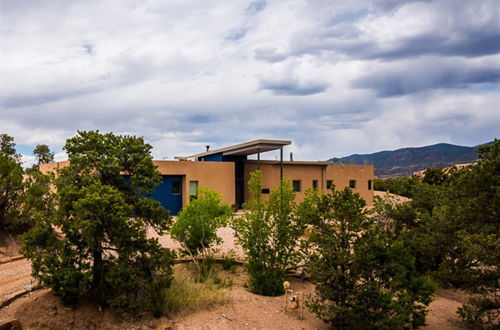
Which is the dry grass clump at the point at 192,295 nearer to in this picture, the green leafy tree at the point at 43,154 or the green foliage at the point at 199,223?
the green foliage at the point at 199,223

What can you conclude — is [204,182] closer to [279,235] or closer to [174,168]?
[174,168]

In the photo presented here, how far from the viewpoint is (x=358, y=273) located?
29.2 ft

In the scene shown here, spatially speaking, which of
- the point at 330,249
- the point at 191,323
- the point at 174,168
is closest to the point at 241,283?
the point at 191,323

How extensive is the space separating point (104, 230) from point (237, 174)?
19.9 metres

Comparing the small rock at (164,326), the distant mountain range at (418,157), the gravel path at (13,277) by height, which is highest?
the distant mountain range at (418,157)

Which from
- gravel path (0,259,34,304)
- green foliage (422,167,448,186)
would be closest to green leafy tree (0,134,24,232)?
gravel path (0,259,34,304)

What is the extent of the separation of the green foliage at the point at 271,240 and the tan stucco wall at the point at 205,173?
1321 cm

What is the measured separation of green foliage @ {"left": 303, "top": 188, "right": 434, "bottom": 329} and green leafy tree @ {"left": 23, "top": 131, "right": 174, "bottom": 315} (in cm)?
342

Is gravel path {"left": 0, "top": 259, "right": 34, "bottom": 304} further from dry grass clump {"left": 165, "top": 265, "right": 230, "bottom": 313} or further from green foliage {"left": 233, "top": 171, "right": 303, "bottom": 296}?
green foliage {"left": 233, "top": 171, "right": 303, "bottom": 296}

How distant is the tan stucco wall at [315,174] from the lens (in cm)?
2844

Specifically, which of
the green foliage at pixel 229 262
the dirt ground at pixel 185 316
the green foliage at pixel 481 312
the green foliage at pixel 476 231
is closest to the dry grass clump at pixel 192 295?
the dirt ground at pixel 185 316

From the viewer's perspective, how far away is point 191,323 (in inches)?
360

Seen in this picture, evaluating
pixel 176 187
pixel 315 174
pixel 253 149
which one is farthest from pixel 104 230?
pixel 315 174

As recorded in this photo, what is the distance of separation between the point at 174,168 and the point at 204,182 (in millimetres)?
2073
